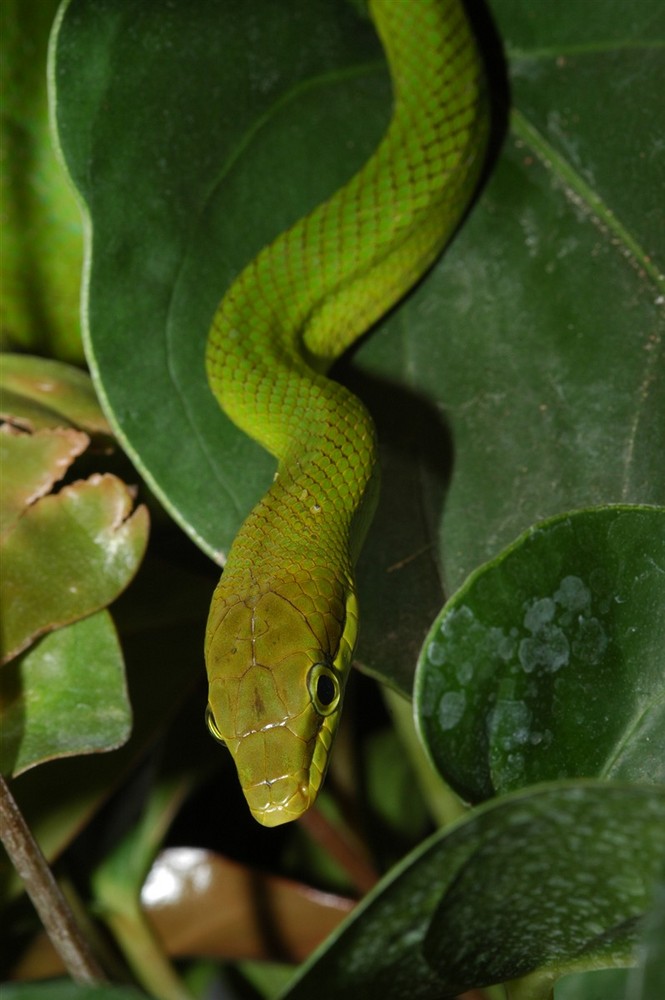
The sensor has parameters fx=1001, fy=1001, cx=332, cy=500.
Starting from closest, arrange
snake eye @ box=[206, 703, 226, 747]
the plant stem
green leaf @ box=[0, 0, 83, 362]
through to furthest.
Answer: the plant stem → snake eye @ box=[206, 703, 226, 747] → green leaf @ box=[0, 0, 83, 362]

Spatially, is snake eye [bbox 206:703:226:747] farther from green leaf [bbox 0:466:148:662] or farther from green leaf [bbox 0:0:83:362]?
green leaf [bbox 0:0:83:362]

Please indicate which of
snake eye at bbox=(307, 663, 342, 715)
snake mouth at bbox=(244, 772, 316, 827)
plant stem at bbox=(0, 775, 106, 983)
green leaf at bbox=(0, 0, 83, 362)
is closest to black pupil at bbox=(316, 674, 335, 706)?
snake eye at bbox=(307, 663, 342, 715)

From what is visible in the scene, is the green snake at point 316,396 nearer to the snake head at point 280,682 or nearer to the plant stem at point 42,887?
the snake head at point 280,682

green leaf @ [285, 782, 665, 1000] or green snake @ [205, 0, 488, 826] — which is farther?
green snake @ [205, 0, 488, 826]

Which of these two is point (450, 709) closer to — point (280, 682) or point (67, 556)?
point (280, 682)

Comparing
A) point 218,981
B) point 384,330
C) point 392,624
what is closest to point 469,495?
point 392,624

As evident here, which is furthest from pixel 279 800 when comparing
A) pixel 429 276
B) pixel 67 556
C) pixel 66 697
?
pixel 429 276

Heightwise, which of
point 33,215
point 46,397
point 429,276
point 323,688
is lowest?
point 323,688
